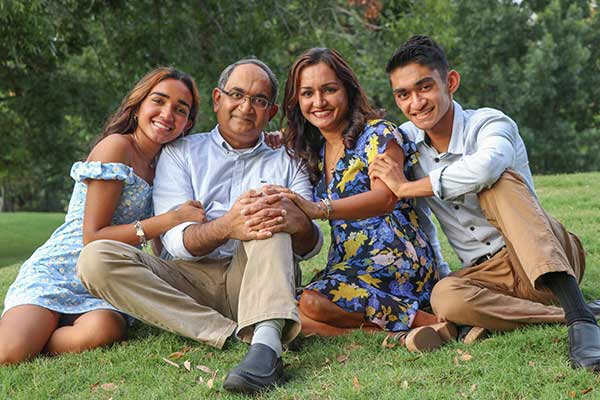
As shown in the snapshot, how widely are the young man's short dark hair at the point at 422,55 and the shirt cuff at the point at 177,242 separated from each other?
1426 mm

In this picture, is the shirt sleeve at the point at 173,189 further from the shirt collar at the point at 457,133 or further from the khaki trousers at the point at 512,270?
the shirt collar at the point at 457,133

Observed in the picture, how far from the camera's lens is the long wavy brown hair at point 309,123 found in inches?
160

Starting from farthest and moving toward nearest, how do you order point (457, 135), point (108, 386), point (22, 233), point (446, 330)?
point (22, 233), point (457, 135), point (446, 330), point (108, 386)

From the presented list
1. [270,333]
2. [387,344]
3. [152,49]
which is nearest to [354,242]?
[387,344]

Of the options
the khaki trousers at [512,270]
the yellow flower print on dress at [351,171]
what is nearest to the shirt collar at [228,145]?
the yellow flower print on dress at [351,171]

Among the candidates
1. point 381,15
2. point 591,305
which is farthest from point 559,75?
point 591,305

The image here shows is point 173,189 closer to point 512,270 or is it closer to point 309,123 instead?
point 309,123

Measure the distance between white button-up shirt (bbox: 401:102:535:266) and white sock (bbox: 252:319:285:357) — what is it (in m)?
1.06

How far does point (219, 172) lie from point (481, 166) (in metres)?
1.48

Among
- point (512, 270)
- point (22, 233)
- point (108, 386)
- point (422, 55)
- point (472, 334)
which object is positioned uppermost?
point (422, 55)

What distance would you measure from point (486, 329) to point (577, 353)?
2.10 feet

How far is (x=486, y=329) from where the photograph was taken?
3.68 m

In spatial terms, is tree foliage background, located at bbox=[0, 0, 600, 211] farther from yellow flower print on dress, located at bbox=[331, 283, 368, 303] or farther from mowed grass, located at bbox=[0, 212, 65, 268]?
yellow flower print on dress, located at bbox=[331, 283, 368, 303]

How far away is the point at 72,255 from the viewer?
13.2 ft
